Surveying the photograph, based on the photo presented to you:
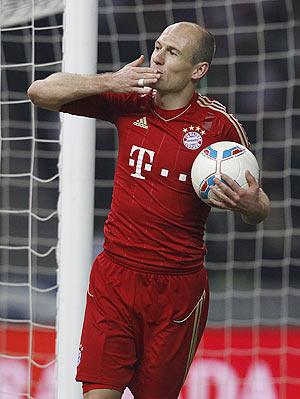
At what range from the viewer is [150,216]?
3.74 m

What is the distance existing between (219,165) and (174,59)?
45 cm

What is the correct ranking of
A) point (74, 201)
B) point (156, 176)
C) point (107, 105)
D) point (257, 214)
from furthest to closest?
point (74, 201)
point (107, 105)
point (156, 176)
point (257, 214)

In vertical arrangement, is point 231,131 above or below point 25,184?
above

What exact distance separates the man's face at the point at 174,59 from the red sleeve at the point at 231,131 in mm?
201

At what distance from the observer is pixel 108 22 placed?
723 centimetres

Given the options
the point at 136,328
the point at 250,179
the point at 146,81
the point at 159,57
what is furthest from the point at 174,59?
the point at 136,328

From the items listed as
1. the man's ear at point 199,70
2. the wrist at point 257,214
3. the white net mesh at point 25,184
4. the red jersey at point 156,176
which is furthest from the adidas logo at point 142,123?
the white net mesh at point 25,184

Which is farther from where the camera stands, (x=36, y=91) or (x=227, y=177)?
(x=36, y=91)

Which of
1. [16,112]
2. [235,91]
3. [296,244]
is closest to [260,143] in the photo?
[235,91]

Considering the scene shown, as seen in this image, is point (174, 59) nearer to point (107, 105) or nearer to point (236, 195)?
point (107, 105)

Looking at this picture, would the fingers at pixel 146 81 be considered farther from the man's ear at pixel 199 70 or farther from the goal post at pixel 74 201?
the goal post at pixel 74 201

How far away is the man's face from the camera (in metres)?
3.72

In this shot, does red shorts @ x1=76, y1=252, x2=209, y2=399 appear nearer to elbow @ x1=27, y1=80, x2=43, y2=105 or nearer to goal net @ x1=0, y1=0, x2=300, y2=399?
elbow @ x1=27, y1=80, x2=43, y2=105

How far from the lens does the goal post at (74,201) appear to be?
4.20 m
